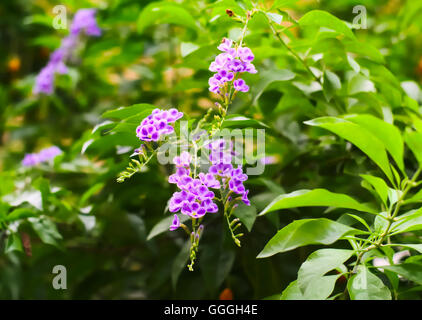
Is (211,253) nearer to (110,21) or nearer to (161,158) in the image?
(161,158)

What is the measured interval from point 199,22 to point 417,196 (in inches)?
27.2

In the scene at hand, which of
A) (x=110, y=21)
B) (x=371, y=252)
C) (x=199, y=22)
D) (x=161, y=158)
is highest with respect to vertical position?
(x=110, y=21)

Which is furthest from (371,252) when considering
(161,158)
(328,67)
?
(328,67)

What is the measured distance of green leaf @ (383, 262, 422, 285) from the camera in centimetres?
74

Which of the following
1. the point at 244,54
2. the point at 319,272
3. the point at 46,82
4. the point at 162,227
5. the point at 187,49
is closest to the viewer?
the point at 319,272

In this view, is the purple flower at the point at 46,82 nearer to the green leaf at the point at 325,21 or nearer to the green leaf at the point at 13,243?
the green leaf at the point at 13,243

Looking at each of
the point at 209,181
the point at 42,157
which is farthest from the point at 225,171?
the point at 42,157

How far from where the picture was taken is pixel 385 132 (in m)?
0.72

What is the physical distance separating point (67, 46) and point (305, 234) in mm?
1263

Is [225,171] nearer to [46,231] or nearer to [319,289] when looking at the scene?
[319,289]

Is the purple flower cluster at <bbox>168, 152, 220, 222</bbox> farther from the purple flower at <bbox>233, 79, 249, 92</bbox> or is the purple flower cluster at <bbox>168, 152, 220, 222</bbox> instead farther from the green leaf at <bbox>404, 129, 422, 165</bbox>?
the green leaf at <bbox>404, 129, 422, 165</bbox>

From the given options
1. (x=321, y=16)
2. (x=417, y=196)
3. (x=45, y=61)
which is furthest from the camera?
(x=45, y=61)

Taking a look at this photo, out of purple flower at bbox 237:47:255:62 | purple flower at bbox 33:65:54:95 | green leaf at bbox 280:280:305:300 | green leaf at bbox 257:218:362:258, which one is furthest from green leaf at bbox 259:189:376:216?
purple flower at bbox 33:65:54:95

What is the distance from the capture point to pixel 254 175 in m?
0.98
